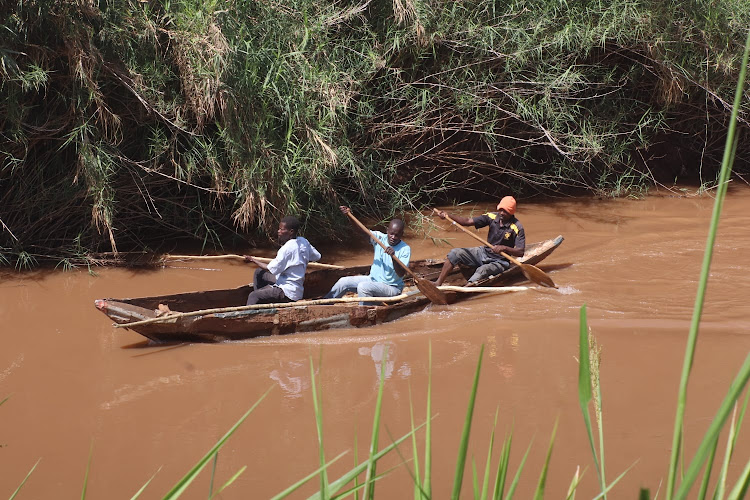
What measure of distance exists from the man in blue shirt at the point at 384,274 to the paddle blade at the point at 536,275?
124 centimetres

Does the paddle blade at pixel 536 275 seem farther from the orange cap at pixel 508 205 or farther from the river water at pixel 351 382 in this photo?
the orange cap at pixel 508 205

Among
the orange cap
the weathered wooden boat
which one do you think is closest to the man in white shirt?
the weathered wooden boat

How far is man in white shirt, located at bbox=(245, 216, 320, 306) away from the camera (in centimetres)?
623

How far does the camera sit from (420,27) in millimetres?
8797

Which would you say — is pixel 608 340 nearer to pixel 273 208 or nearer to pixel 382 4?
pixel 273 208

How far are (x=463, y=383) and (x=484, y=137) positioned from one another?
5.20 meters

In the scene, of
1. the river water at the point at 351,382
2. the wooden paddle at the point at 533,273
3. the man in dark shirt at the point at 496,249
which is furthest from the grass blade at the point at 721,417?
the man in dark shirt at the point at 496,249

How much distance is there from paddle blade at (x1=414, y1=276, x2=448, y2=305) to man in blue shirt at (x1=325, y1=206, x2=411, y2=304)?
0.22m

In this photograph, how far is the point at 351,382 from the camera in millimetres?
5512

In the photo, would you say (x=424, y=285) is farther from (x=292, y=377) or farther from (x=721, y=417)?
(x=721, y=417)

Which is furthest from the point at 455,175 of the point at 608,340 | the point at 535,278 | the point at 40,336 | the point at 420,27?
the point at 40,336

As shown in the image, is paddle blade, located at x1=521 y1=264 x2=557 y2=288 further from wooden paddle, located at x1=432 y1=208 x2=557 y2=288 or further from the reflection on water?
the reflection on water

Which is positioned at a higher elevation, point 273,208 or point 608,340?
point 273,208

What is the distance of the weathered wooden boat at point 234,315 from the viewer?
5.70 m
